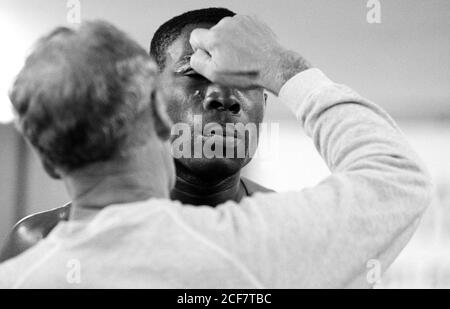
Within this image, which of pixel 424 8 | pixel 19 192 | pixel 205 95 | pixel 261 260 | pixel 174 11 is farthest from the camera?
pixel 19 192

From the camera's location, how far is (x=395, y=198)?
61 cm

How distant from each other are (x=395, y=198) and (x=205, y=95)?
1.71 feet

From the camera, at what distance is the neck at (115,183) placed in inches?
24.3

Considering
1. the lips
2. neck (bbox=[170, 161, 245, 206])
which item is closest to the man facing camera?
the lips

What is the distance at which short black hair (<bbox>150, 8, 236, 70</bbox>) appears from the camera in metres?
1.18

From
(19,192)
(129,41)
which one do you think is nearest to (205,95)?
(129,41)

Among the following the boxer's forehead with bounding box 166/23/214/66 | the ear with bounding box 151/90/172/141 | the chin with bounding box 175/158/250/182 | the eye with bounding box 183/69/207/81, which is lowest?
the chin with bounding box 175/158/250/182

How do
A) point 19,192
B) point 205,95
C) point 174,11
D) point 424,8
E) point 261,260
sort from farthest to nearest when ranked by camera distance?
1. point 19,192
2. point 424,8
3. point 174,11
4. point 205,95
5. point 261,260

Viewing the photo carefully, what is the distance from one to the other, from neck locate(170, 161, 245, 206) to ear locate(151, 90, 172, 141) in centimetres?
52

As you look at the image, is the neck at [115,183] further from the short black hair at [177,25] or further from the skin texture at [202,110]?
the short black hair at [177,25]

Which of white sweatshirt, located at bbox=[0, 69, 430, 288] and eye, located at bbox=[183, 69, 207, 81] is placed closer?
white sweatshirt, located at bbox=[0, 69, 430, 288]

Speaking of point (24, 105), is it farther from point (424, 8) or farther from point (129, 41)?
point (424, 8)

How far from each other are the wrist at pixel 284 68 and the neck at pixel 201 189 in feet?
1.52

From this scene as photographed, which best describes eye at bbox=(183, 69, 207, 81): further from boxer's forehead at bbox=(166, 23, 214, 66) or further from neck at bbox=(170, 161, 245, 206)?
neck at bbox=(170, 161, 245, 206)
